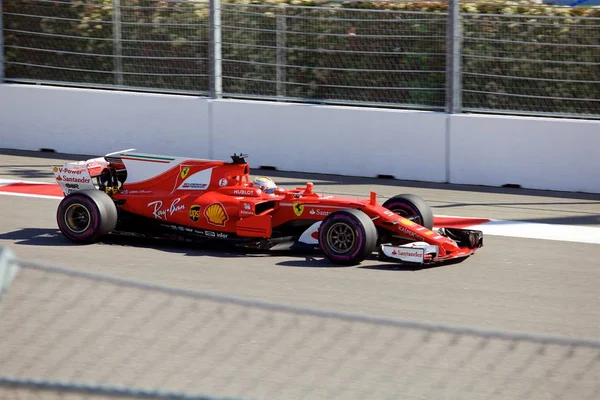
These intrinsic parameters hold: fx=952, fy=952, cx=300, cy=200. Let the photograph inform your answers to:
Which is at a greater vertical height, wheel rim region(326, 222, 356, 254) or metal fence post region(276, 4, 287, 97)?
metal fence post region(276, 4, 287, 97)

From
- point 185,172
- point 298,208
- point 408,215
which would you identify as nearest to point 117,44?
point 185,172

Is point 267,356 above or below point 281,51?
below

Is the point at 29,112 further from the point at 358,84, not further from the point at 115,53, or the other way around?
the point at 358,84

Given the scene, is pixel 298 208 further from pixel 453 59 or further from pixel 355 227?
pixel 453 59

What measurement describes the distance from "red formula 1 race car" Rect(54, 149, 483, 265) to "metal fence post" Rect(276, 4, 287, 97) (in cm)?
434

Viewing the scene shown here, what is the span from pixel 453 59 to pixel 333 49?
1.69 meters

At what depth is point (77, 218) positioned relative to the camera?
915 cm

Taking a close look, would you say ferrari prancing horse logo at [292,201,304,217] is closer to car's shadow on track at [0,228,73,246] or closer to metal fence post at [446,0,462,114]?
car's shadow on track at [0,228,73,246]

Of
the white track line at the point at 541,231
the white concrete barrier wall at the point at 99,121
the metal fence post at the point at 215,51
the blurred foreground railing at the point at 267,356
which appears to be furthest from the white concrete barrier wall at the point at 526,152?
the blurred foreground railing at the point at 267,356

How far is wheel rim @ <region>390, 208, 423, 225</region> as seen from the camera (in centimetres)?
896

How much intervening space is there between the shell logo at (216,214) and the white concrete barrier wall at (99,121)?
188 inches

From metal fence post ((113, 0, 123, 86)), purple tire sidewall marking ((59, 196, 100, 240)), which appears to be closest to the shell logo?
purple tire sidewall marking ((59, 196, 100, 240))

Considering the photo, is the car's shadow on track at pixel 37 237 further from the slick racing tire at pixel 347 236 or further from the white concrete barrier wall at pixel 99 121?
the white concrete barrier wall at pixel 99 121

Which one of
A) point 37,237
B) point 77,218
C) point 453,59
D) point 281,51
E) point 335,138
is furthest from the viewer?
point 281,51
